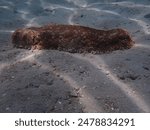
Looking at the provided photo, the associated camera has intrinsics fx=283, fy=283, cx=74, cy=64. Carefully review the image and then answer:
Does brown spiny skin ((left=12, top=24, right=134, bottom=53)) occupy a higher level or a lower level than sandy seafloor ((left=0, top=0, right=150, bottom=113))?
higher

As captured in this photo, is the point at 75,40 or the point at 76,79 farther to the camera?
the point at 75,40

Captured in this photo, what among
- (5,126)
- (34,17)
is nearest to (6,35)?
(34,17)

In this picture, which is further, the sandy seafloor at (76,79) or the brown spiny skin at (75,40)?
the brown spiny skin at (75,40)

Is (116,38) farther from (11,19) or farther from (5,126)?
(11,19)

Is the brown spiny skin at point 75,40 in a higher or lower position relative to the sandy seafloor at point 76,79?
higher

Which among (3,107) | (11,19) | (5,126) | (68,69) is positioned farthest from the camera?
(11,19)

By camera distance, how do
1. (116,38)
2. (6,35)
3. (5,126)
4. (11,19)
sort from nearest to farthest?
(5,126) < (116,38) < (6,35) < (11,19)

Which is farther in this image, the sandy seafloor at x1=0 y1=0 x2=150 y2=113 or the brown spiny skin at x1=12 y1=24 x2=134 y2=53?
the brown spiny skin at x1=12 y1=24 x2=134 y2=53

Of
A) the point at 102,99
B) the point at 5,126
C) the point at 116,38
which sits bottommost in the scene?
the point at 5,126
